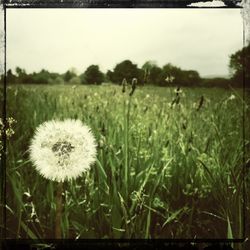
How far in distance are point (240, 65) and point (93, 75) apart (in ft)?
2.29

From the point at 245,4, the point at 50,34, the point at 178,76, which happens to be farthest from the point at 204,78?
the point at 50,34

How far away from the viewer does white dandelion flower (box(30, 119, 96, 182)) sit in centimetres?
279

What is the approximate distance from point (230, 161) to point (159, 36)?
0.69 m

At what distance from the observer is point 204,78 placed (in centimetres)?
286

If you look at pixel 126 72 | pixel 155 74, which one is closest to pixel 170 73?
pixel 155 74

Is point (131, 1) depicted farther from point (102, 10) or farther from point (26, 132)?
point (26, 132)

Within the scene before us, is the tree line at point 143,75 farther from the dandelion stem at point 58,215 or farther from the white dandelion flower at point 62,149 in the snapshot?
the dandelion stem at point 58,215

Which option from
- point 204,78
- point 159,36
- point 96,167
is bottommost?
point 96,167

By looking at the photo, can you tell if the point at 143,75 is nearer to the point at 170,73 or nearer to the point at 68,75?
the point at 170,73

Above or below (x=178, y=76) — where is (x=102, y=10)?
above

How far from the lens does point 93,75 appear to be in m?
2.86

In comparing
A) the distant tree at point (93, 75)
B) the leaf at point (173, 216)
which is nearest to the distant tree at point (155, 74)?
the distant tree at point (93, 75)

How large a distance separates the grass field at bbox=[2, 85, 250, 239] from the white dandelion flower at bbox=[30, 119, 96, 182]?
36 mm

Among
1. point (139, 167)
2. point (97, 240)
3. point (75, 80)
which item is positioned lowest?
point (97, 240)
